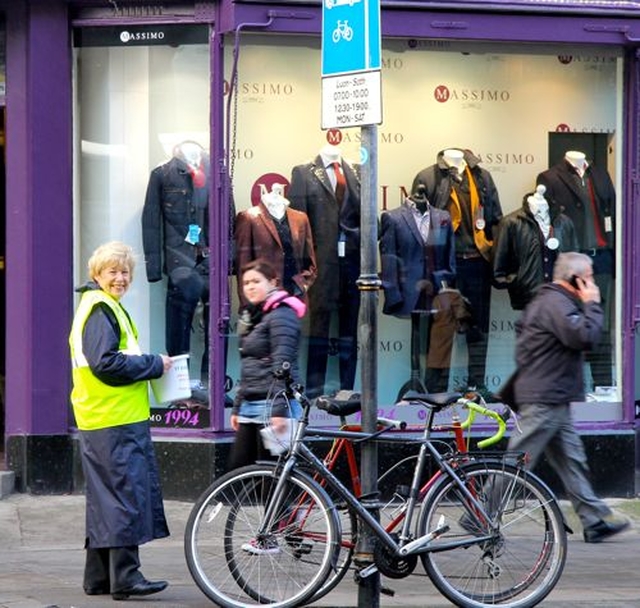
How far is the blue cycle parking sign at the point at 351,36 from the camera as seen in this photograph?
6.51 m

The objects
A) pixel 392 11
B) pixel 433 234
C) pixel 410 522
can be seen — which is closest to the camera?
pixel 410 522

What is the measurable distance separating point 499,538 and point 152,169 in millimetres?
4669

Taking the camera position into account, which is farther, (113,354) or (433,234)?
(433,234)

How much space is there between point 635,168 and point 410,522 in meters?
4.91

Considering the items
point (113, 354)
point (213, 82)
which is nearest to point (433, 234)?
point (213, 82)

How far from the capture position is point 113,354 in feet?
23.9

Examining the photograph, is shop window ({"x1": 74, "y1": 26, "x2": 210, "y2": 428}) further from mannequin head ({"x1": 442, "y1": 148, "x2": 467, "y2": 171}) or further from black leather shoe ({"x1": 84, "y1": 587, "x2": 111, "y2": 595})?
black leather shoe ({"x1": 84, "y1": 587, "x2": 111, "y2": 595})

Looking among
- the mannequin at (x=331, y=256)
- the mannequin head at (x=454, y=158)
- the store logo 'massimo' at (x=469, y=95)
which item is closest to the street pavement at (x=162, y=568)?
the mannequin at (x=331, y=256)

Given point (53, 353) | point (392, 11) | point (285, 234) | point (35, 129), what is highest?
point (392, 11)

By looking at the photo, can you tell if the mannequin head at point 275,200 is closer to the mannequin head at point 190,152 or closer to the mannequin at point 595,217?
the mannequin head at point 190,152

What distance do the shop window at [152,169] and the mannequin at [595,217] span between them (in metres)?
2.86

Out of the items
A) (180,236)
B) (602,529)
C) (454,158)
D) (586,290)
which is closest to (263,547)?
(602,529)

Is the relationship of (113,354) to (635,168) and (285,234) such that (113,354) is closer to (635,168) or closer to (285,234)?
(285,234)

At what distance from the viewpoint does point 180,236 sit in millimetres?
10500
